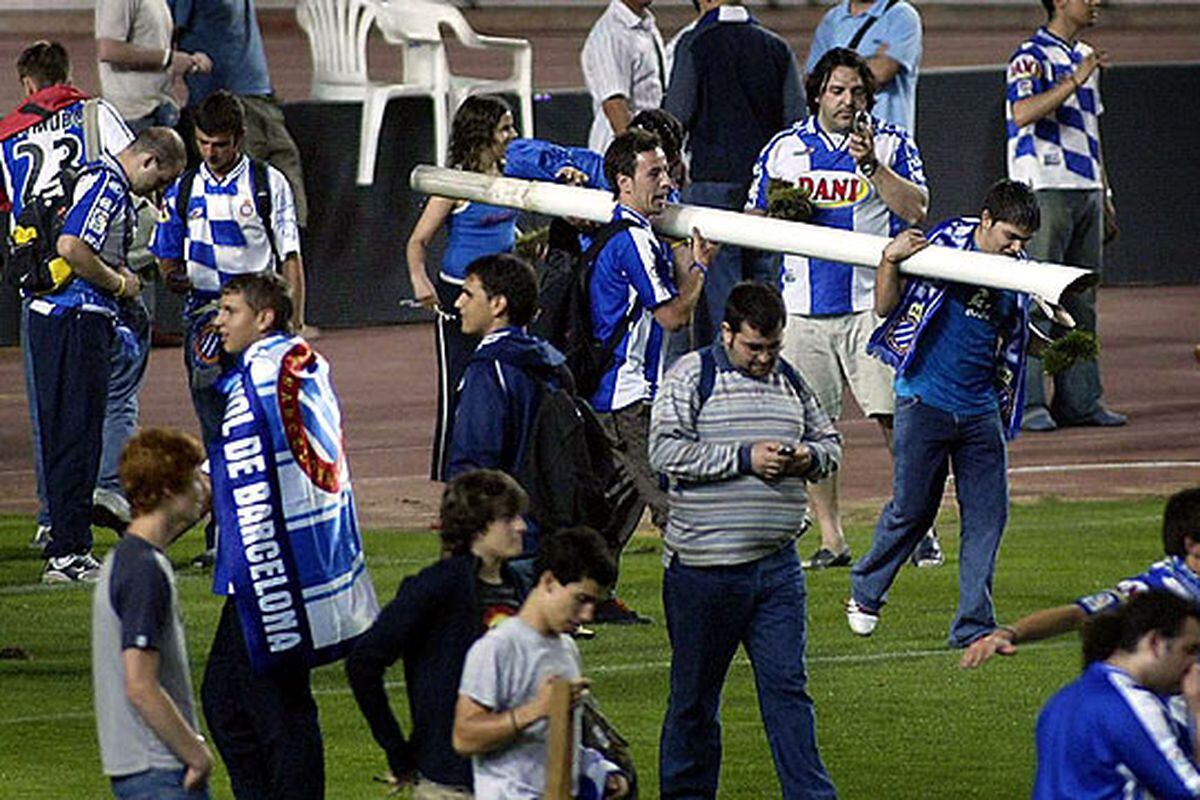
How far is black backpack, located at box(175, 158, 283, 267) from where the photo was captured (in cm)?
1331

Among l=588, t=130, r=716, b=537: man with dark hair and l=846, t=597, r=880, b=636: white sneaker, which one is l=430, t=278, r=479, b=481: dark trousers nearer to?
l=588, t=130, r=716, b=537: man with dark hair

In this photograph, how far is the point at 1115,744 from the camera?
6977 millimetres

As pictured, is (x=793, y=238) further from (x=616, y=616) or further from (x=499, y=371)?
(x=616, y=616)

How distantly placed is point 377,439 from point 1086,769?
1071cm

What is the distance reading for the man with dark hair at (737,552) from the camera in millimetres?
9367

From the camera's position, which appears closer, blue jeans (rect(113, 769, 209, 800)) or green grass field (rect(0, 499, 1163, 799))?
blue jeans (rect(113, 769, 209, 800))

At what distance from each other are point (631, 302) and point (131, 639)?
4264 mm

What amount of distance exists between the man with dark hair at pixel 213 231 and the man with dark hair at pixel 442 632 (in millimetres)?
5382

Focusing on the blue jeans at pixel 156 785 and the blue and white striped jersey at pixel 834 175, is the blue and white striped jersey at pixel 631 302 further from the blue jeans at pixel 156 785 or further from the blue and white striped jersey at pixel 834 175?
the blue jeans at pixel 156 785

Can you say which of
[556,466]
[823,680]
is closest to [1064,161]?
[823,680]

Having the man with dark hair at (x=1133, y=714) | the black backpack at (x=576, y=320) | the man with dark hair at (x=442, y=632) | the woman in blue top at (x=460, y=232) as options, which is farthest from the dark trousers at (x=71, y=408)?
the man with dark hair at (x=1133, y=714)

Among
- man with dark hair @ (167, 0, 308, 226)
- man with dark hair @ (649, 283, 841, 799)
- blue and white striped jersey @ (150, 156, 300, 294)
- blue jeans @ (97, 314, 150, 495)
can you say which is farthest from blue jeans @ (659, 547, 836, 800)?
man with dark hair @ (167, 0, 308, 226)

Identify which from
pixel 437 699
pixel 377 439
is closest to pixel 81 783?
pixel 437 699

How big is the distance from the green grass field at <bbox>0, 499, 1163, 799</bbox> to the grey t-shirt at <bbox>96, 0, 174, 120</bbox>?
10.5ft
